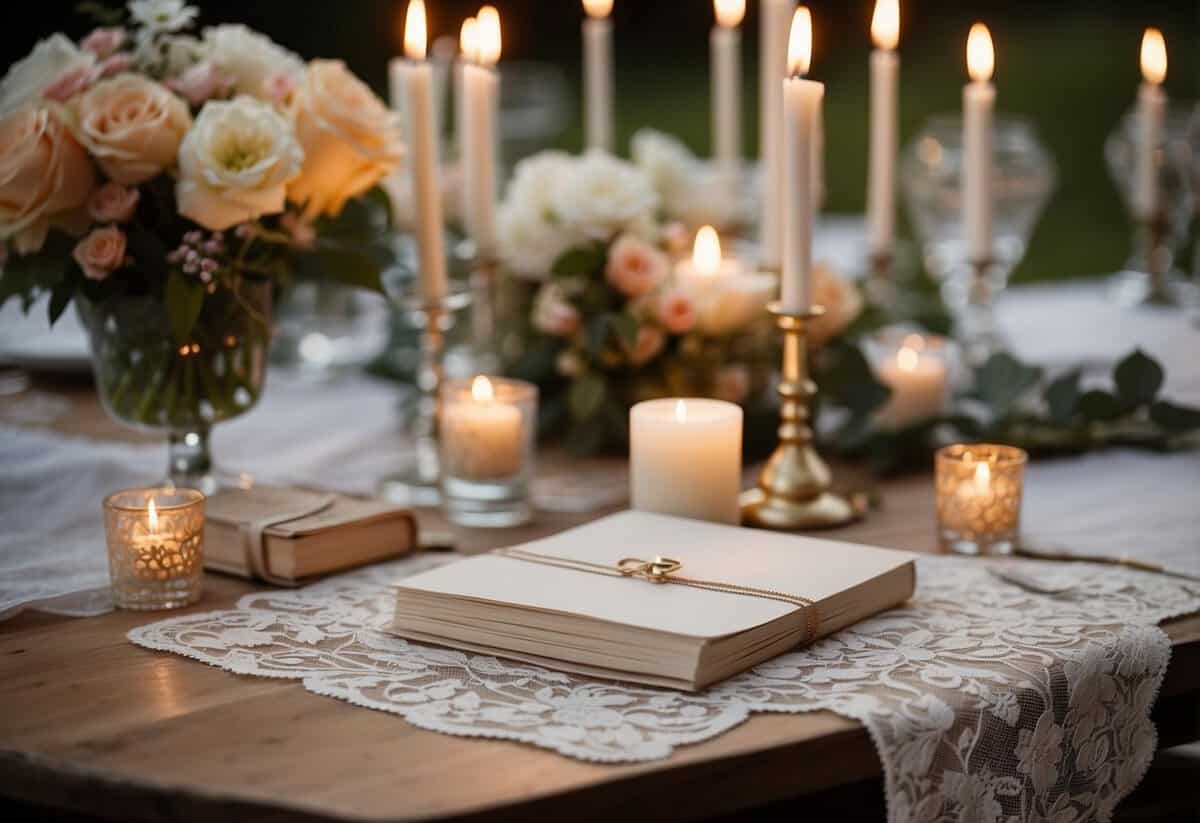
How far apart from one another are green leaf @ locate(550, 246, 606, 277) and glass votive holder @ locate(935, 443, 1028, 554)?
517 mm

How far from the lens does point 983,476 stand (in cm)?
148

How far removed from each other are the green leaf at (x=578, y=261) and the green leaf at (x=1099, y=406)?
0.62 meters

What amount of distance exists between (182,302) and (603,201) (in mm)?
567

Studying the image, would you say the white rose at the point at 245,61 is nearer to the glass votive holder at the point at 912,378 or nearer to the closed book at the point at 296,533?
the closed book at the point at 296,533

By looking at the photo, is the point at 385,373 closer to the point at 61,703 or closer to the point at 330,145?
the point at 330,145

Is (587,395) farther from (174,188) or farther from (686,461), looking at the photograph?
(174,188)

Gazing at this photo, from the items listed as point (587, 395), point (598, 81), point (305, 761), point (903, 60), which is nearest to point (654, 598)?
point (305, 761)

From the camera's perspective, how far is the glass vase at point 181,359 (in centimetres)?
151

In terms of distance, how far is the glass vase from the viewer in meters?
1.51

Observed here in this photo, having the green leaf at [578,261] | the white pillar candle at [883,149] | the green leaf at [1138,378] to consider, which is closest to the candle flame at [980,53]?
the white pillar candle at [883,149]

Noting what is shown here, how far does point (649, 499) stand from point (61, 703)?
58cm

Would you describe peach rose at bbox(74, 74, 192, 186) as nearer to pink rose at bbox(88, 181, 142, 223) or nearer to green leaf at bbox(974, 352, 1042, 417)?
pink rose at bbox(88, 181, 142, 223)

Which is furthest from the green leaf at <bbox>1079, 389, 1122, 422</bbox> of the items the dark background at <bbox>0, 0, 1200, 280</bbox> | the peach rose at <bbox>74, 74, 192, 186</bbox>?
the dark background at <bbox>0, 0, 1200, 280</bbox>

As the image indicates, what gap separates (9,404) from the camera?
211cm
